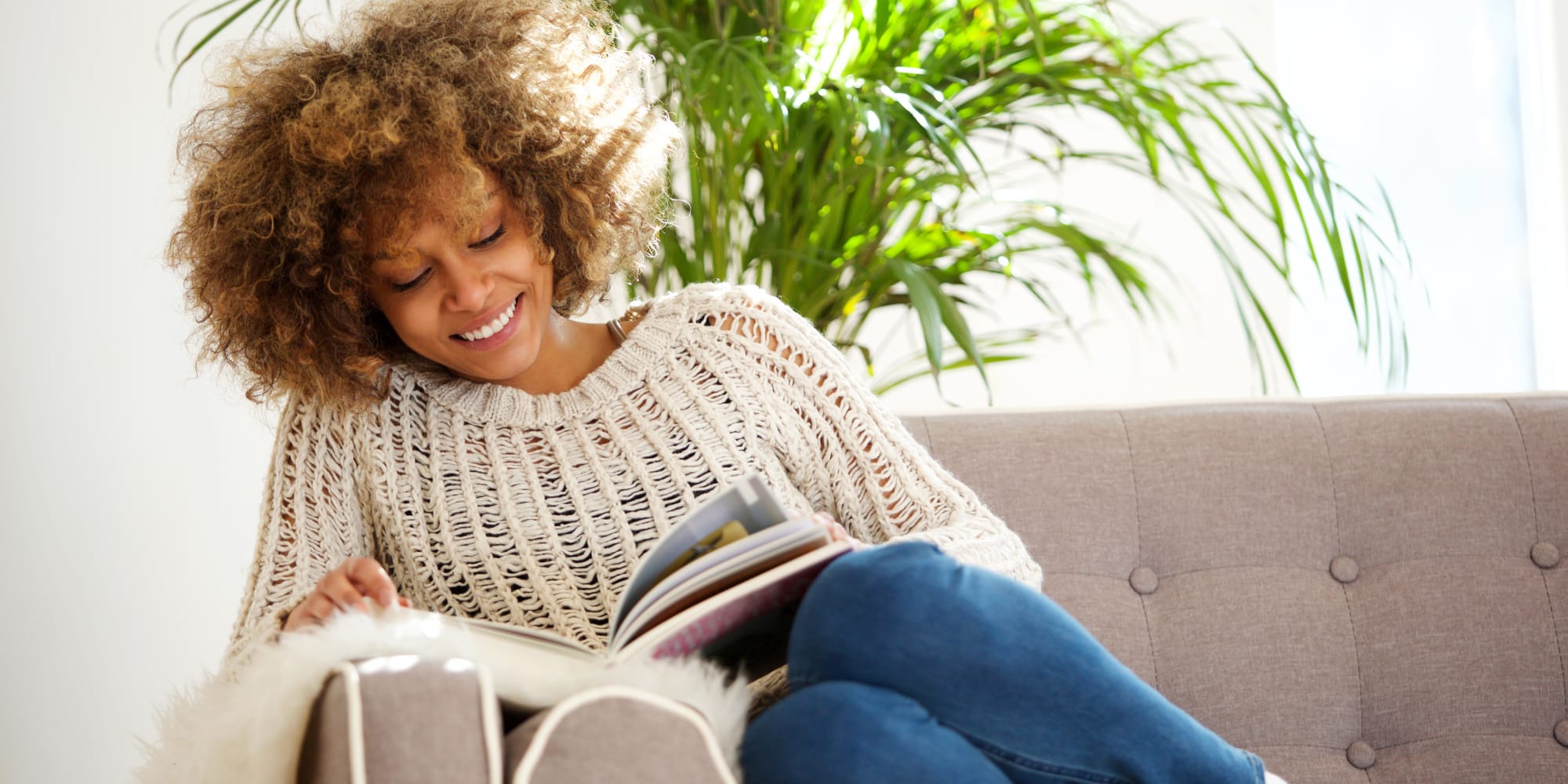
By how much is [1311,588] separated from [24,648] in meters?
1.30

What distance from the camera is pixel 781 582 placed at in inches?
30.8

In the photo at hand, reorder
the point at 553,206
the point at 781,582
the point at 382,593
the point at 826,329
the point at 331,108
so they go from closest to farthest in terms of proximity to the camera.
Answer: the point at 781,582 < the point at 382,593 < the point at 331,108 < the point at 553,206 < the point at 826,329

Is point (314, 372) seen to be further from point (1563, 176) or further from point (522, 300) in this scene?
point (1563, 176)

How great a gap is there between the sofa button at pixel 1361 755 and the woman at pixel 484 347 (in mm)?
425

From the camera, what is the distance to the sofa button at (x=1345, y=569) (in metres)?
1.25

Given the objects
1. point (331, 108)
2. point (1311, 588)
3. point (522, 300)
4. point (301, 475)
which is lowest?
point (1311, 588)

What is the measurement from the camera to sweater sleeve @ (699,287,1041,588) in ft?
3.81

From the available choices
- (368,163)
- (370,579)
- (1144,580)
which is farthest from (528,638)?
(1144,580)

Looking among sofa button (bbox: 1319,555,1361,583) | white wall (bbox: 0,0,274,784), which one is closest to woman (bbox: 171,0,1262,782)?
white wall (bbox: 0,0,274,784)

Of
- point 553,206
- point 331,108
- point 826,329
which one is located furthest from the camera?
point 826,329

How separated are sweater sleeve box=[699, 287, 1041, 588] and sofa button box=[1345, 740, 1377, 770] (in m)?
0.38

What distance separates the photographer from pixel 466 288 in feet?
3.53

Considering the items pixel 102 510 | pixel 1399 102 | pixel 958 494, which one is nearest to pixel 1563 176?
pixel 1399 102

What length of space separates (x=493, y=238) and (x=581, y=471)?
9.2 inches
